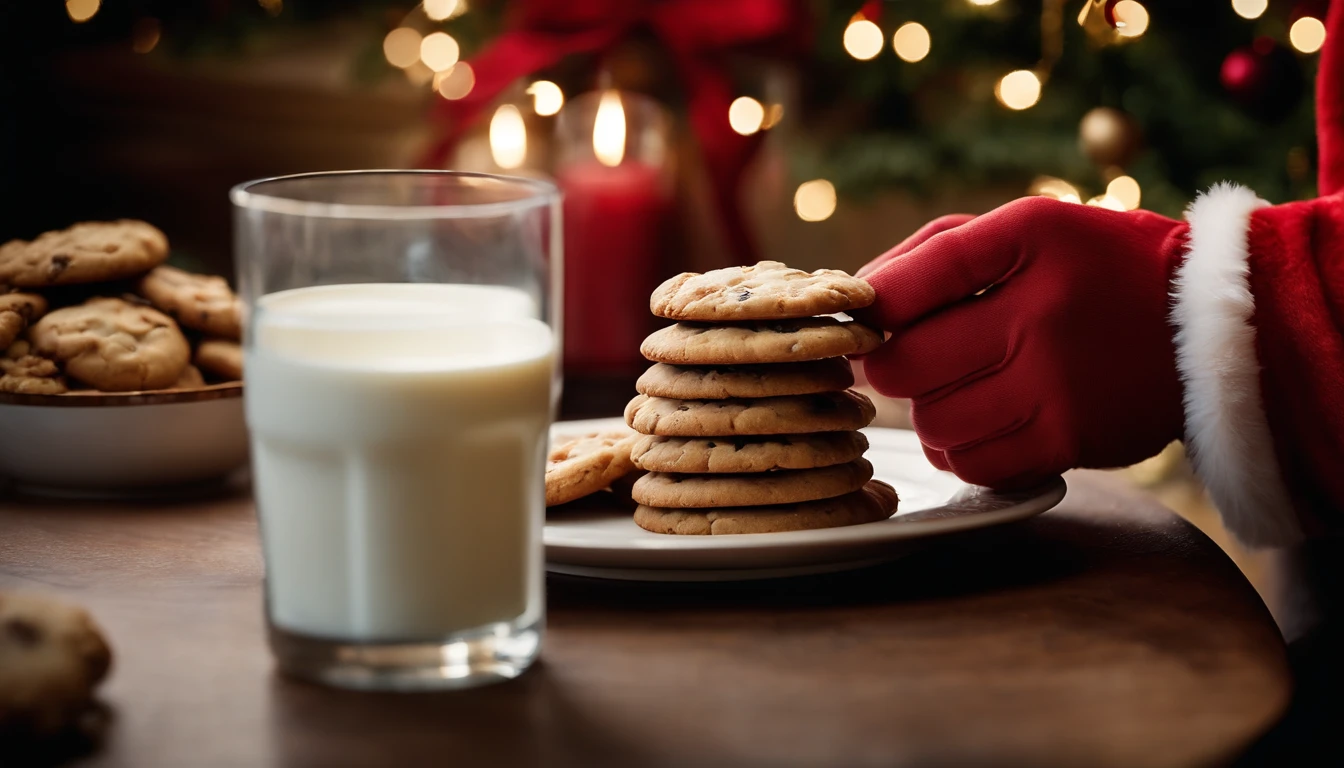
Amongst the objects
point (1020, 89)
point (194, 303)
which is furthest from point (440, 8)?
point (194, 303)

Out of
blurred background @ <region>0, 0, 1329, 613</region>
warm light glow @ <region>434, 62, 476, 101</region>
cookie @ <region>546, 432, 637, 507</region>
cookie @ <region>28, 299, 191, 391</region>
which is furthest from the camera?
warm light glow @ <region>434, 62, 476, 101</region>

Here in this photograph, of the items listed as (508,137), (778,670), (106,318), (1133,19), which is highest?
(1133,19)

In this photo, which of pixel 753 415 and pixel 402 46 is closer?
pixel 753 415

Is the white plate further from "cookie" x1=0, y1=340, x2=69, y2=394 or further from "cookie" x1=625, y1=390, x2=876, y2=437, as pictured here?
"cookie" x1=0, y1=340, x2=69, y2=394

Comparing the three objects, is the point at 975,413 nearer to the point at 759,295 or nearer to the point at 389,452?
the point at 759,295

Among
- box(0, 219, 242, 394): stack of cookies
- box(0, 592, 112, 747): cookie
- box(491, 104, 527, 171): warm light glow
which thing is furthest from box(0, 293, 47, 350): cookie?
box(491, 104, 527, 171): warm light glow

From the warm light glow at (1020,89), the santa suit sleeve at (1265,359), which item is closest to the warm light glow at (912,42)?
the warm light glow at (1020,89)

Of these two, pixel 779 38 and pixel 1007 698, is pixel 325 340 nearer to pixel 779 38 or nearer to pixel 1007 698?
pixel 1007 698
